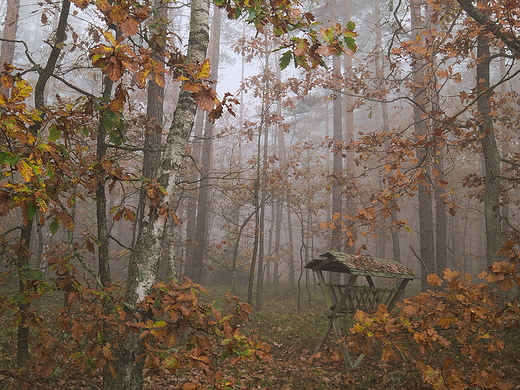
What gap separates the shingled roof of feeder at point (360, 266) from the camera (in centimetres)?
676

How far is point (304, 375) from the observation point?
6297 millimetres

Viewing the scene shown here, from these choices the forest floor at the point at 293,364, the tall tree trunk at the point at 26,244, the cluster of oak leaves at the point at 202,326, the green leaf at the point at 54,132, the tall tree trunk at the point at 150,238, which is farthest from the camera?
the forest floor at the point at 293,364

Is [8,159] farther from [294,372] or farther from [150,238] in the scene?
[294,372]

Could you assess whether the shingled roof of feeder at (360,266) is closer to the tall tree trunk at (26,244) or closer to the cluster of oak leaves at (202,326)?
the cluster of oak leaves at (202,326)

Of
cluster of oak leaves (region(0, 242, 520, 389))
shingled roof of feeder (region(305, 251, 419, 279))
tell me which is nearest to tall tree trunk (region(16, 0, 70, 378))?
cluster of oak leaves (region(0, 242, 520, 389))

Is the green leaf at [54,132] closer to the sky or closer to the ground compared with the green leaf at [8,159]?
closer to the sky

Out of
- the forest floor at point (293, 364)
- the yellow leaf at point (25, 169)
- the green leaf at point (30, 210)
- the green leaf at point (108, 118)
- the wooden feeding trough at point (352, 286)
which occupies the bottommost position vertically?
the forest floor at point (293, 364)

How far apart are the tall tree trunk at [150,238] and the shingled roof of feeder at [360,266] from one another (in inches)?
164

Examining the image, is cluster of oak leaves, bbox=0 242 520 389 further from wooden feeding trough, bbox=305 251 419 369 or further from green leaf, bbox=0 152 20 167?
wooden feeding trough, bbox=305 251 419 369

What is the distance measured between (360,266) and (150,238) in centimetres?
469

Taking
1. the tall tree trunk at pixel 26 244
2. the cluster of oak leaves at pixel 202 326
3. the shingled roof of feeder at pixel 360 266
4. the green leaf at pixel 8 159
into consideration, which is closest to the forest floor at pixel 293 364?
the cluster of oak leaves at pixel 202 326

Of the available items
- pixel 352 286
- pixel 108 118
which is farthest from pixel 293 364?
pixel 108 118

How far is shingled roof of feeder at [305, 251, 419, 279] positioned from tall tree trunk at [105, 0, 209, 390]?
4175mm

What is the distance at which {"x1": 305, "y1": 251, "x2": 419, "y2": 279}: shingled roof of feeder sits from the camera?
676 cm
